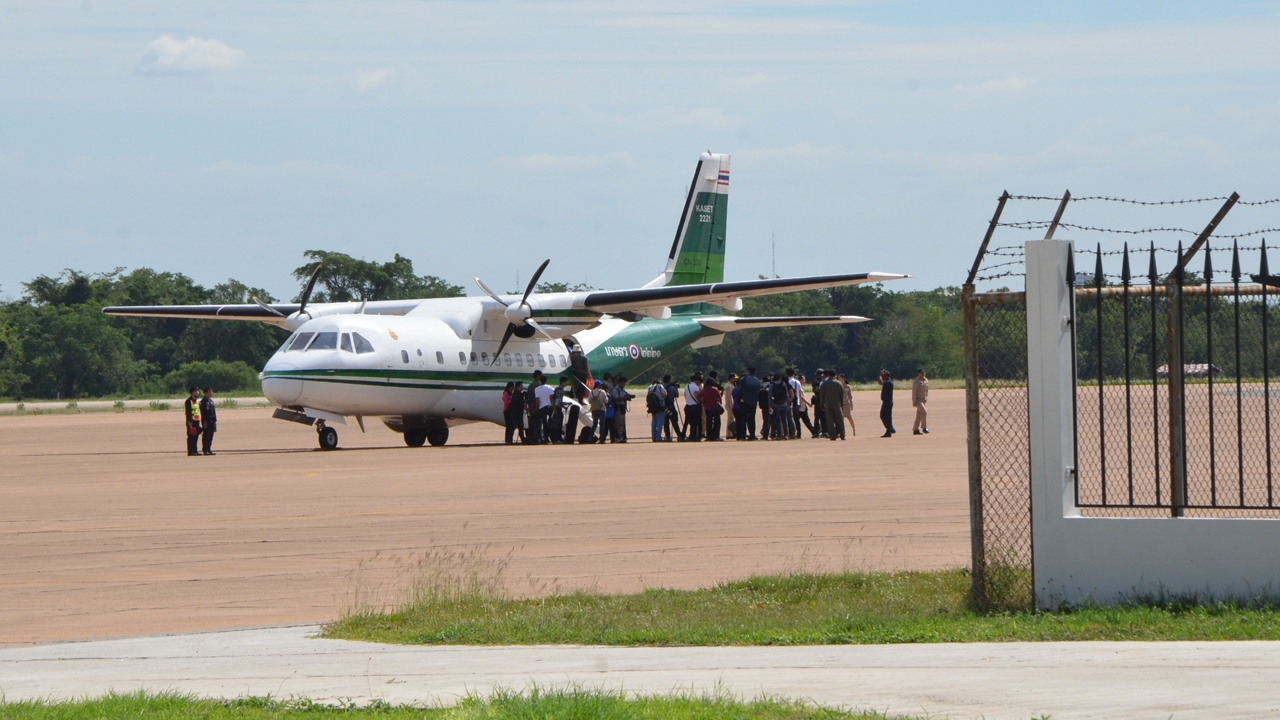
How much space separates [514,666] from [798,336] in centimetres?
9383

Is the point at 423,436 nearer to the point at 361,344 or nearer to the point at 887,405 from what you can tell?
the point at 361,344

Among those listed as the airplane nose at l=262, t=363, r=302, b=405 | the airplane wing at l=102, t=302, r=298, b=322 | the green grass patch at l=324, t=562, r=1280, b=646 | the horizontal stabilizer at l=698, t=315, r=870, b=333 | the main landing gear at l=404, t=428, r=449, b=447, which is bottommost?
the green grass patch at l=324, t=562, r=1280, b=646

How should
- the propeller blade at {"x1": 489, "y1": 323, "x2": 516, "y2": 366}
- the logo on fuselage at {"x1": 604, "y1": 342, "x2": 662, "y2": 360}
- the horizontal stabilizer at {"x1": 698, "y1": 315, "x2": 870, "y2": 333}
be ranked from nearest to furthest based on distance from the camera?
the propeller blade at {"x1": 489, "y1": 323, "x2": 516, "y2": 366}, the logo on fuselage at {"x1": 604, "y1": 342, "x2": 662, "y2": 360}, the horizontal stabilizer at {"x1": 698, "y1": 315, "x2": 870, "y2": 333}

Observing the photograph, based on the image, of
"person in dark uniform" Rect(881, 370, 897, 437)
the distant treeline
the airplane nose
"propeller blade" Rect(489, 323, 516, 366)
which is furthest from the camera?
the distant treeline

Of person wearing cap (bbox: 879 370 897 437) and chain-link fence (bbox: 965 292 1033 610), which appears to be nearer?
chain-link fence (bbox: 965 292 1033 610)

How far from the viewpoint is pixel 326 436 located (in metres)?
29.3

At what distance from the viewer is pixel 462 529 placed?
14.1 metres

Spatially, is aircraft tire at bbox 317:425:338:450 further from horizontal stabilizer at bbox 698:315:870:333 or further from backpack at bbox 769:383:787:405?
horizontal stabilizer at bbox 698:315:870:333

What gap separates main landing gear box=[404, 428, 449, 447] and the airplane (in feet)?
0.09

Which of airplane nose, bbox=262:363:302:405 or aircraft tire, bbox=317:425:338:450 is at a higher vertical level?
airplane nose, bbox=262:363:302:405

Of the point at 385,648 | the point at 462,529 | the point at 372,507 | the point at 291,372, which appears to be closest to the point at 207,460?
the point at 291,372

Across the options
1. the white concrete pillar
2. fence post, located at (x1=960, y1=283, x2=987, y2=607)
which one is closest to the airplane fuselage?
fence post, located at (x1=960, y1=283, x2=987, y2=607)

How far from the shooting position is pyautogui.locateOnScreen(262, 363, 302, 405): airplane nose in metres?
27.1

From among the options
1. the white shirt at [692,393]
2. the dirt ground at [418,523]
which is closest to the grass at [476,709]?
the dirt ground at [418,523]
